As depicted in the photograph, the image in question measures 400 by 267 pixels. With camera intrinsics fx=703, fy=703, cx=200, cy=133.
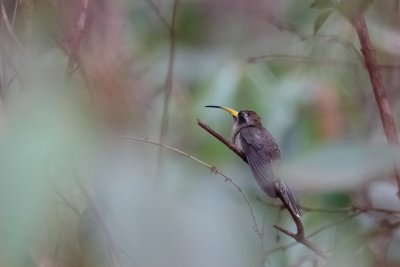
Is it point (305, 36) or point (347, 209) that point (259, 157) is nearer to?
point (347, 209)

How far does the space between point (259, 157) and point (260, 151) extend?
0.08ft

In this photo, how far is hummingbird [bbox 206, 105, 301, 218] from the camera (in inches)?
19.2

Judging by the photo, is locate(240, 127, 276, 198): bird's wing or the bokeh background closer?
the bokeh background

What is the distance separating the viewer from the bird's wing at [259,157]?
49cm

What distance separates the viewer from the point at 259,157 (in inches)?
22.8

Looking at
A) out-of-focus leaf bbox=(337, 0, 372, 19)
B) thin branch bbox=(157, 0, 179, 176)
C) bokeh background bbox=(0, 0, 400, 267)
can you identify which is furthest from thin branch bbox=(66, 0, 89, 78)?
out-of-focus leaf bbox=(337, 0, 372, 19)

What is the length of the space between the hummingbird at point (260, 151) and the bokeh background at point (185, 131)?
0.01 metres

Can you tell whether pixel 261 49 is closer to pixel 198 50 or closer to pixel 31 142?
pixel 198 50

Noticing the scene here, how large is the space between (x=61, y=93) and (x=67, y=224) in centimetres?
18

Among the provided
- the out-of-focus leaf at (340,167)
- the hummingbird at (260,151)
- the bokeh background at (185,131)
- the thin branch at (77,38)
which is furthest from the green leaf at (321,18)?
the out-of-focus leaf at (340,167)

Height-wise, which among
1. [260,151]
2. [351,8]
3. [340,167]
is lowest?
[340,167]

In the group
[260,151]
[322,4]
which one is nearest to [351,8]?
[322,4]

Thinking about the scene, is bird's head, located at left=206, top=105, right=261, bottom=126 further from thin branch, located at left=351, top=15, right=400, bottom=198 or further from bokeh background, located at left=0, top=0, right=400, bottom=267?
thin branch, located at left=351, top=15, right=400, bottom=198

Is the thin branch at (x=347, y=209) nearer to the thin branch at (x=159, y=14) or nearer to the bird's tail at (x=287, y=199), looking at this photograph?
the bird's tail at (x=287, y=199)
